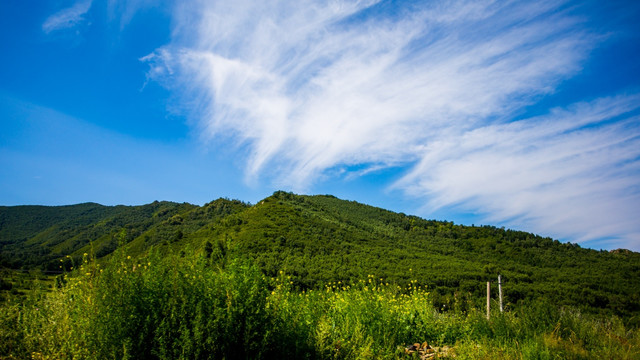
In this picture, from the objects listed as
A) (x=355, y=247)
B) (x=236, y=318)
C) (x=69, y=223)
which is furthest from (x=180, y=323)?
(x=69, y=223)

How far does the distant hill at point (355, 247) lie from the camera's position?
51250mm

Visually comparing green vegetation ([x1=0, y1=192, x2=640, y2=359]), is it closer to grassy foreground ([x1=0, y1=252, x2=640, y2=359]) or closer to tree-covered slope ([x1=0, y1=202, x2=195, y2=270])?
grassy foreground ([x1=0, y1=252, x2=640, y2=359])

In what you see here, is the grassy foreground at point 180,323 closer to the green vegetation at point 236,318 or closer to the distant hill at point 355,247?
the green vegetation at point 236,318

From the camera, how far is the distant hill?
51.2 meters

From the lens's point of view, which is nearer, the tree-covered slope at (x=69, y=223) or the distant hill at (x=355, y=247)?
the distant hill at (x=355, y=247)

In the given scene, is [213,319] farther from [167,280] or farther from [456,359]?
[456,359]

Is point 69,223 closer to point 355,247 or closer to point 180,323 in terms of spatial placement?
point 355,247

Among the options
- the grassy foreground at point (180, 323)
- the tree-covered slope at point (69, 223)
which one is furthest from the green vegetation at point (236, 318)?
the tree-covered slope at point (69, 223)

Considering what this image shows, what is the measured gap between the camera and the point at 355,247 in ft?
244

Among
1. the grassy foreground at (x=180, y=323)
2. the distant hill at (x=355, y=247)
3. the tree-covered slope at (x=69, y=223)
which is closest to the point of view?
the grassy foreground at (x=180, y=323)

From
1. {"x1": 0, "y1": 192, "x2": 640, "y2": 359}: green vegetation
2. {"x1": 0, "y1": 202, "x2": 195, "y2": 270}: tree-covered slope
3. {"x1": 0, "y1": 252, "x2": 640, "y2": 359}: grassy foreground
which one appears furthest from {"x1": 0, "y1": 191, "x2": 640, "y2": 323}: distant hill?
{"x1": 0, "y1": 252, "x2": 640, "y2": 359}: grassy foreground

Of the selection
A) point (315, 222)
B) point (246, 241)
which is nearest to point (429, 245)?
point (315, 222)

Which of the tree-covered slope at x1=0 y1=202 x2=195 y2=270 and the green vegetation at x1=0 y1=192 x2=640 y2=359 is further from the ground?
the tree-covered slope at x1=0 y1=202 x2=195 y2=270

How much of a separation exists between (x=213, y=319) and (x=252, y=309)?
17.8 inches
